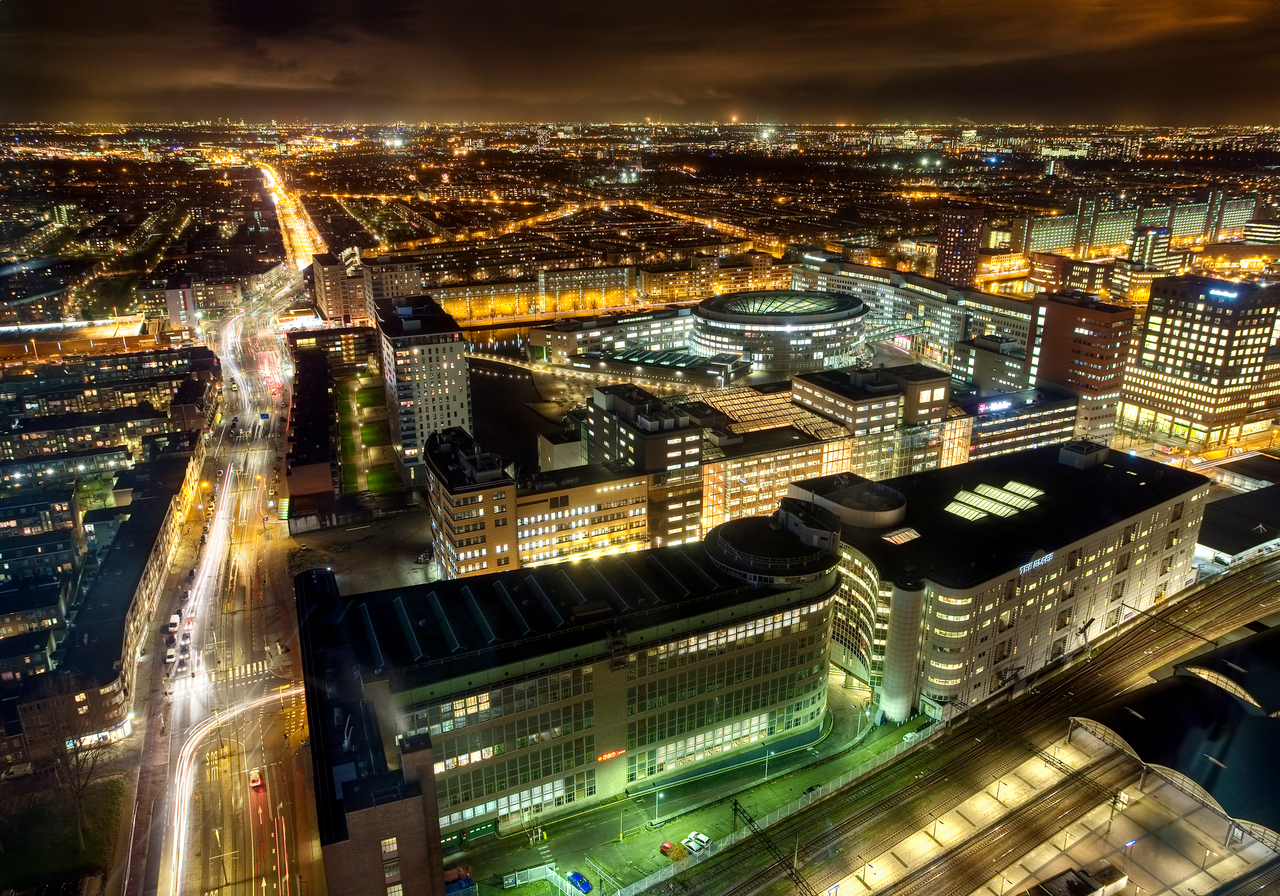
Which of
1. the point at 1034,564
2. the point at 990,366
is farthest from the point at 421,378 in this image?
the point at 990,366

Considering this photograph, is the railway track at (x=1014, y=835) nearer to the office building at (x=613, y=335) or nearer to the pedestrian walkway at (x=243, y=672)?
the pedestrian walkway at (x=243, y=672)

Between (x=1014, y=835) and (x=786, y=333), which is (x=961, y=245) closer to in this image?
(x=786, y=333)

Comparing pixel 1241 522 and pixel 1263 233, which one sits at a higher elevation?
pixel 1263 233

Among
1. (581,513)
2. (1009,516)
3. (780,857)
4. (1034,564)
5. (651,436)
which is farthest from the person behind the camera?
(651,436)

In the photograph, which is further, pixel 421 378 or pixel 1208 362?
pixel 1208 362

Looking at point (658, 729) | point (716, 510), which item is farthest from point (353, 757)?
point (716, 510)

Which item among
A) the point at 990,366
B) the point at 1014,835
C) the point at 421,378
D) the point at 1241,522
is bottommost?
the point at 1014,835

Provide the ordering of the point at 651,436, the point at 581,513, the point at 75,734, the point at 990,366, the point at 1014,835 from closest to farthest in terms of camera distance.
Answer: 1. the point at 1014,835
2. the point at 75,734
3. the point at 581,513
4. the point at 651,436
5. the point at 990,366
